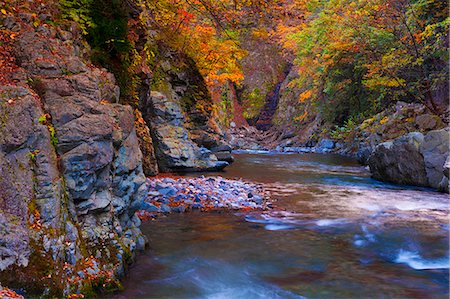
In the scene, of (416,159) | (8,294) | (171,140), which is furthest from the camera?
(171,140)

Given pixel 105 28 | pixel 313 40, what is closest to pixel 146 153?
pixel 105 28

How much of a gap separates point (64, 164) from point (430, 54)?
16.0m

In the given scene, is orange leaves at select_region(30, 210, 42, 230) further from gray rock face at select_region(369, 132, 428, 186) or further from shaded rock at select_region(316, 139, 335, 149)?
shaded rock at select_region(316, 139, 335, 149)

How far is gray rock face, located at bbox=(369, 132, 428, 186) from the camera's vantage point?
1186cm

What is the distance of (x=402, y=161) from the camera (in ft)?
40.8

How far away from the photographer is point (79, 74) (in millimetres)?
4746

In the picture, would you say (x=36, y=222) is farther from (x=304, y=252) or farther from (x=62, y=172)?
(x=304, y=252)

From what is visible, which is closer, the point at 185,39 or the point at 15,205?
the point at 15,205

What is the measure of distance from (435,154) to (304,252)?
7.32 m

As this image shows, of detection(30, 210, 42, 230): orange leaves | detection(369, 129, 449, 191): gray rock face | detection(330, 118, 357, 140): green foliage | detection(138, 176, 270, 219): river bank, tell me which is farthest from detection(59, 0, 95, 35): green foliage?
detection(330, 118, 357, 140): green foliage

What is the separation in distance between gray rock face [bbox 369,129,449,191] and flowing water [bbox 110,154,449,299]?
171 centimetres

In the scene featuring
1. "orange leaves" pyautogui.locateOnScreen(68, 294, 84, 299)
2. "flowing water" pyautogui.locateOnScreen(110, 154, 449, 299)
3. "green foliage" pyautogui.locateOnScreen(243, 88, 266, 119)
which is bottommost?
"flowing water" pyautogui.locateOnScreen(110, 154, 449, 299)

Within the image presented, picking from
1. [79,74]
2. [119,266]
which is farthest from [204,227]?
[79,74]

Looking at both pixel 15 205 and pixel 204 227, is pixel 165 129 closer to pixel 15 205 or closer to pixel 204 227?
pixel 204 227
